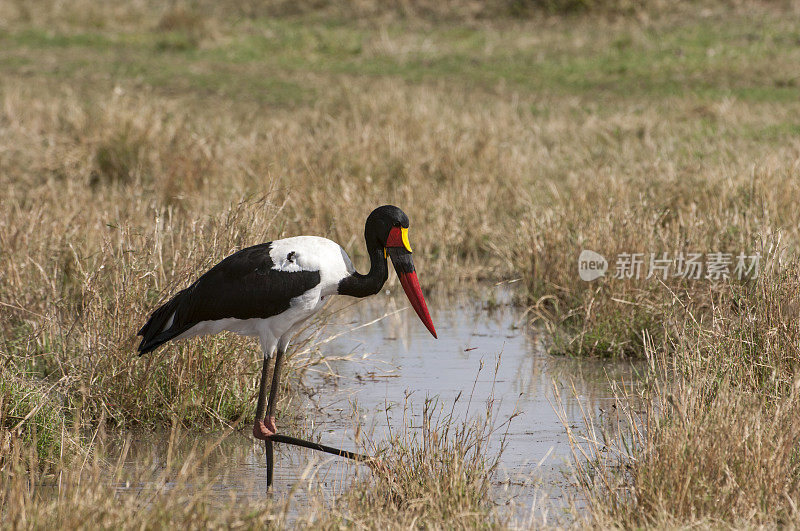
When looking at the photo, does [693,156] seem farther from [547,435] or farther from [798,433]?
[798,433]

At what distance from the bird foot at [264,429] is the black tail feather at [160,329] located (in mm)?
529

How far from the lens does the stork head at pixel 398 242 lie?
4820mm

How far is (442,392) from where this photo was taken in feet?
20.0

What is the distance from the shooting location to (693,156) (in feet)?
33.9

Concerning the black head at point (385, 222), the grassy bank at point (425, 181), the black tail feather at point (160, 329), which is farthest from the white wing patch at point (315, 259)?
the grassy bank at point (425, 181)

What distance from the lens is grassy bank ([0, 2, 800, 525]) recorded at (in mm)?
5176

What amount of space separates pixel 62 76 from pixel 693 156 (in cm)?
1018

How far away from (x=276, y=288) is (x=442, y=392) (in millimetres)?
1709

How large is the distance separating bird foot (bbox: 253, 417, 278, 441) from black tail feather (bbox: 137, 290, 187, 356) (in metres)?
0.53

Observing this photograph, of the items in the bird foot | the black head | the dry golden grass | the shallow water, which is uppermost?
the black head

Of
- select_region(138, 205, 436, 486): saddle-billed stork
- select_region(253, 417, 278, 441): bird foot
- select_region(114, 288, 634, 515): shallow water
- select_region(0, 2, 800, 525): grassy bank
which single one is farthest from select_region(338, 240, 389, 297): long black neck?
select_region(0, 2, 800, 525): grassy bank

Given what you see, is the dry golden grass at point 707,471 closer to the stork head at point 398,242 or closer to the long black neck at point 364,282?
the stork head at point 398,242

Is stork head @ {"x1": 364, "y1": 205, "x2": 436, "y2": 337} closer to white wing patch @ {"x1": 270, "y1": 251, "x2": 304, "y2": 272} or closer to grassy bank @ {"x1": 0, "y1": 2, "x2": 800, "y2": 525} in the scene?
white wing patch @ {"x1": 270, "y1": 251, "x2": 304, "y2": 272}

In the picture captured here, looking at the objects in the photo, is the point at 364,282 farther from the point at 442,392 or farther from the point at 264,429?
the point at 442,392
